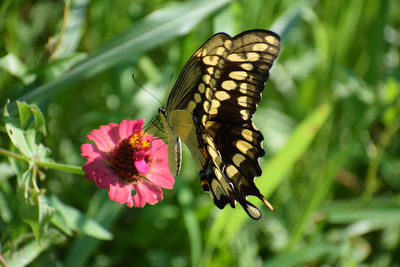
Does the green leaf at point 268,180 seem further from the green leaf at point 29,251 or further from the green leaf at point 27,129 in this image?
the green leaf at point 27,129

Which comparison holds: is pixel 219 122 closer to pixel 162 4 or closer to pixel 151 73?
pixel 151 73

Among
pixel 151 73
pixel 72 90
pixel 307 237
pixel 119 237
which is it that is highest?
pixel 151 73

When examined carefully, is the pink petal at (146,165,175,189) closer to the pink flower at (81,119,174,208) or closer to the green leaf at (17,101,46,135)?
the pink flower at (81,119,174,208)

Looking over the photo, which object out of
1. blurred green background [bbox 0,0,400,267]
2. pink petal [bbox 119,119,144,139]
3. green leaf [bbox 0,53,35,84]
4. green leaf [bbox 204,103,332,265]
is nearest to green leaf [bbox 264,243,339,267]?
blurred green background [bbox 0,0,400,267]

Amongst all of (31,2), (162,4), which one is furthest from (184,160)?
(31,2)

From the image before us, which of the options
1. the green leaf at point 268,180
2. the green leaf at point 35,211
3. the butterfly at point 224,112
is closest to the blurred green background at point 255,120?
the green leaf at point 268,180

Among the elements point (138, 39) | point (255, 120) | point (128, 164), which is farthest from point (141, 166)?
point (255, 120)

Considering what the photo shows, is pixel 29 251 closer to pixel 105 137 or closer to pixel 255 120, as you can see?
pixel 105 137
